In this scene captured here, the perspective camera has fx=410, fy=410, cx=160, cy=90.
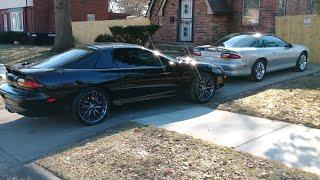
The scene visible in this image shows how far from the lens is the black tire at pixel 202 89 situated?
880 centimetres

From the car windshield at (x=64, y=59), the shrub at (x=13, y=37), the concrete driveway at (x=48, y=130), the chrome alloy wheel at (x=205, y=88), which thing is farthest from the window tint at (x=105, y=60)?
the shrub at (x=13, y=37)

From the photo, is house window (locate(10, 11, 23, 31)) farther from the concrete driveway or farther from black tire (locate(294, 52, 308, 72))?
the concrete driveway

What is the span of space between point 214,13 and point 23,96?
12613 millimetres

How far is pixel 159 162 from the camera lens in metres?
5.32

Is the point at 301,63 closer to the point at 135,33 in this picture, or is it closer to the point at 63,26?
the point at 135,33

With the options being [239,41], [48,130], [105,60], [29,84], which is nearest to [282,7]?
[239,41]

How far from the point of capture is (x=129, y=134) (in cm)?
655

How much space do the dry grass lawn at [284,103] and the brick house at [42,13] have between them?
26.1 m

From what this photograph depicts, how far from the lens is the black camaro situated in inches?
269

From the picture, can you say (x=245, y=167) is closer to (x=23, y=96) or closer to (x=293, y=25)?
(x=23, y=96)

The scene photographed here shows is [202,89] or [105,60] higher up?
[105,60]

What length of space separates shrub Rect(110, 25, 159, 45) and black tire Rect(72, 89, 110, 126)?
39.6 feet

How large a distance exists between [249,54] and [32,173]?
7210 mm

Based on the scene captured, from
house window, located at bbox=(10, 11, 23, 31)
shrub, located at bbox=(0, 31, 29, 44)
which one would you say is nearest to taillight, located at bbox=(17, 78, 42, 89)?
shrub, located at bbox=(0, 31, 29, 44)
